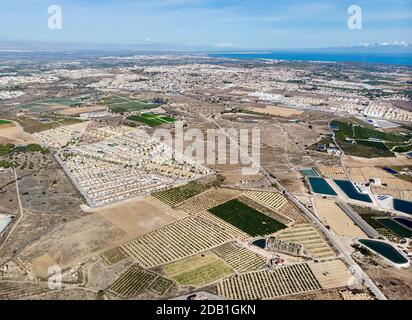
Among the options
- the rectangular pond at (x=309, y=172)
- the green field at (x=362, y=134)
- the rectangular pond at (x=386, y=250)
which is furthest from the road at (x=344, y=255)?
the green field at (x=362, y=134)

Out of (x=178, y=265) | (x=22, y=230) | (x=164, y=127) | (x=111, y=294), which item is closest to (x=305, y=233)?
(x=178, y=265)

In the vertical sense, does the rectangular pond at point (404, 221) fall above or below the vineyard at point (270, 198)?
below

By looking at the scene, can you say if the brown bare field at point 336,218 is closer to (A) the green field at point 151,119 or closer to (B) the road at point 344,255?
(B) the road at point 344,255

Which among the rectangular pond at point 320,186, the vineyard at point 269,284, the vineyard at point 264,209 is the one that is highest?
the rectangular pond at point 320,186

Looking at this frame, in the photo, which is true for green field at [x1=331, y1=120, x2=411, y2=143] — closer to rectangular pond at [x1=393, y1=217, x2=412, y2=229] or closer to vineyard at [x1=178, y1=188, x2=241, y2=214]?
rectangular pond at [x1=393, y1=217, x2=412, y2=229]

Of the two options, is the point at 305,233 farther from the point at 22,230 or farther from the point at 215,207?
the point at 22,230
